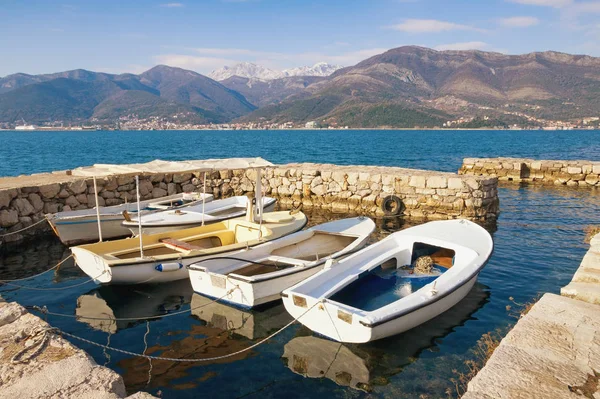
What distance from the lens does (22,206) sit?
40.0ft

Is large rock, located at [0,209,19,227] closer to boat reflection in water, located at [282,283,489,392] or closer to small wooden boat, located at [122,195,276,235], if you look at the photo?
small wooden boat, located at [122,195,276,235]

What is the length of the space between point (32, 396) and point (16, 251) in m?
9.32

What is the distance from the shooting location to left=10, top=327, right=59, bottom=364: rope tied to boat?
4027mm

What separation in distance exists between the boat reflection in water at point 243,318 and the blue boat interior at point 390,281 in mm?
1197

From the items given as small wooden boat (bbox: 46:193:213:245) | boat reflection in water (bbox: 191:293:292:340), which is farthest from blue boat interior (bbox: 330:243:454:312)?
small wooden boat (bbox: 46:193:213:245)

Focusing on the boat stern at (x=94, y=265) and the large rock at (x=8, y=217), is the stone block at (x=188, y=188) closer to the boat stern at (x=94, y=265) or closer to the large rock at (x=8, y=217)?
the large rock at (x=8, y=217)

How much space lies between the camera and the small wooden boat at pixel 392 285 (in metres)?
5.71

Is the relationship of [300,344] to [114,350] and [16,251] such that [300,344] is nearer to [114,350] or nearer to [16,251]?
[114,350]

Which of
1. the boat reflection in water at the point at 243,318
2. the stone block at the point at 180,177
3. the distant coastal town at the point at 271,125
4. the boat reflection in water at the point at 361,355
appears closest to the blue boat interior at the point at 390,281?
the boat reflection in water at the point at 361,355

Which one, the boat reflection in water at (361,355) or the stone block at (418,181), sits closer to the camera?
the boat reflection in water at (361,355)

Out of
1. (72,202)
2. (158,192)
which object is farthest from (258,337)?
(158,192)

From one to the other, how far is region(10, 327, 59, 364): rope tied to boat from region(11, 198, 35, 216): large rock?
9168 mm

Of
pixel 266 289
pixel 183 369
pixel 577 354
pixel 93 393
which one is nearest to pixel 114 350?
pixel 183 369

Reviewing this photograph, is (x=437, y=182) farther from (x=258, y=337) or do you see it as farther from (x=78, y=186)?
(x=78, y=186)
